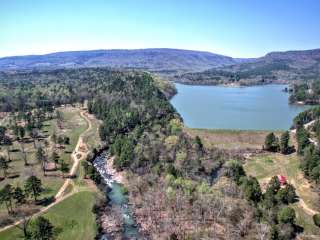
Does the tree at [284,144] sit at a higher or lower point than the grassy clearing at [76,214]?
higher

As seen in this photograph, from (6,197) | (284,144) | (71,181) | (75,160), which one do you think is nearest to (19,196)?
(6,197)

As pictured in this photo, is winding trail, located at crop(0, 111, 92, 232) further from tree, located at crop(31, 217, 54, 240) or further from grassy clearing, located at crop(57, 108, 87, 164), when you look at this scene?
tree, located at crop(31, 217, 54, 240)

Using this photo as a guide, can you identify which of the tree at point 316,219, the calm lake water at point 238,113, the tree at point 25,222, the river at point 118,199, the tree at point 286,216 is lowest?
the river at point 118,199

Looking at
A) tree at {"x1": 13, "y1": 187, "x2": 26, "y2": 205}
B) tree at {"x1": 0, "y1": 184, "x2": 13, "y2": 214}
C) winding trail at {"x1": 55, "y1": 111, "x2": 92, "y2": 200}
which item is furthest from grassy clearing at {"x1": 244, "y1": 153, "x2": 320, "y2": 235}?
tree at {"x1": 0, "y1": 184, "x2": 13, "y2": 214}

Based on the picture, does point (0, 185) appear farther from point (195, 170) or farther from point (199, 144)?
point (199, 144)

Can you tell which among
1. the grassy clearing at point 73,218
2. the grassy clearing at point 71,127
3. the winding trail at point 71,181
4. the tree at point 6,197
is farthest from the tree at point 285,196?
the grassy clearing at point 71,127

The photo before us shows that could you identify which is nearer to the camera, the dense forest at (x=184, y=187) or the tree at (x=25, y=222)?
the tree at (x=25, y=222)

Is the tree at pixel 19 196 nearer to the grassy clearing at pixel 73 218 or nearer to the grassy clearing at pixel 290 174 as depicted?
the grassy clearing at pixel 73 218
